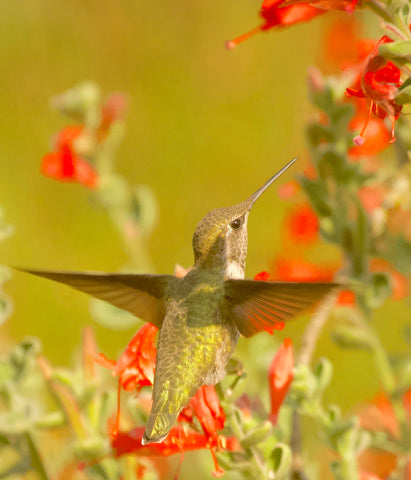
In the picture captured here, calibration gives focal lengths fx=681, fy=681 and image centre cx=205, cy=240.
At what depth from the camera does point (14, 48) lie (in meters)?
3.20

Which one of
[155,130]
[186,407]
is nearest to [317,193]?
[186,407]

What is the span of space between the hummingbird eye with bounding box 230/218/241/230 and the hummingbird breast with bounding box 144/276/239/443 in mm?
77

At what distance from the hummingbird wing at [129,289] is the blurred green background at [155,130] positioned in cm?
128

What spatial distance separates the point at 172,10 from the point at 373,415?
2.74 meters

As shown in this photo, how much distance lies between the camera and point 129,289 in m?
0.82

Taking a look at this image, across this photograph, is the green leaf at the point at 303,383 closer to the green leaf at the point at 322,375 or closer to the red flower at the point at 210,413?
the green leaf at the point at 322,375

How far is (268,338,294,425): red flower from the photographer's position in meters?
0.86

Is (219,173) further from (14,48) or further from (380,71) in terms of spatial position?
(380,71)

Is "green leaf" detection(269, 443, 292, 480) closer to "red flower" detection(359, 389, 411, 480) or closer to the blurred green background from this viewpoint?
"red flower" detection(359, 389, 411, 480)

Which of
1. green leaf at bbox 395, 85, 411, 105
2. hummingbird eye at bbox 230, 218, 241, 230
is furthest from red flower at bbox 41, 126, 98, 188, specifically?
green leaf at bbox 395, 85, 411, 105

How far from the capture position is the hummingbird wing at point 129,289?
752 mm

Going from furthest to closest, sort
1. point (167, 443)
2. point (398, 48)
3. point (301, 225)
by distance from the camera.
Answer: point (301, 225) < point (167, 443) < point (398, 48)

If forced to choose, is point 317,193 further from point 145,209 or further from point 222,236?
point 145,209

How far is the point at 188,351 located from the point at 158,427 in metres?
0.10
